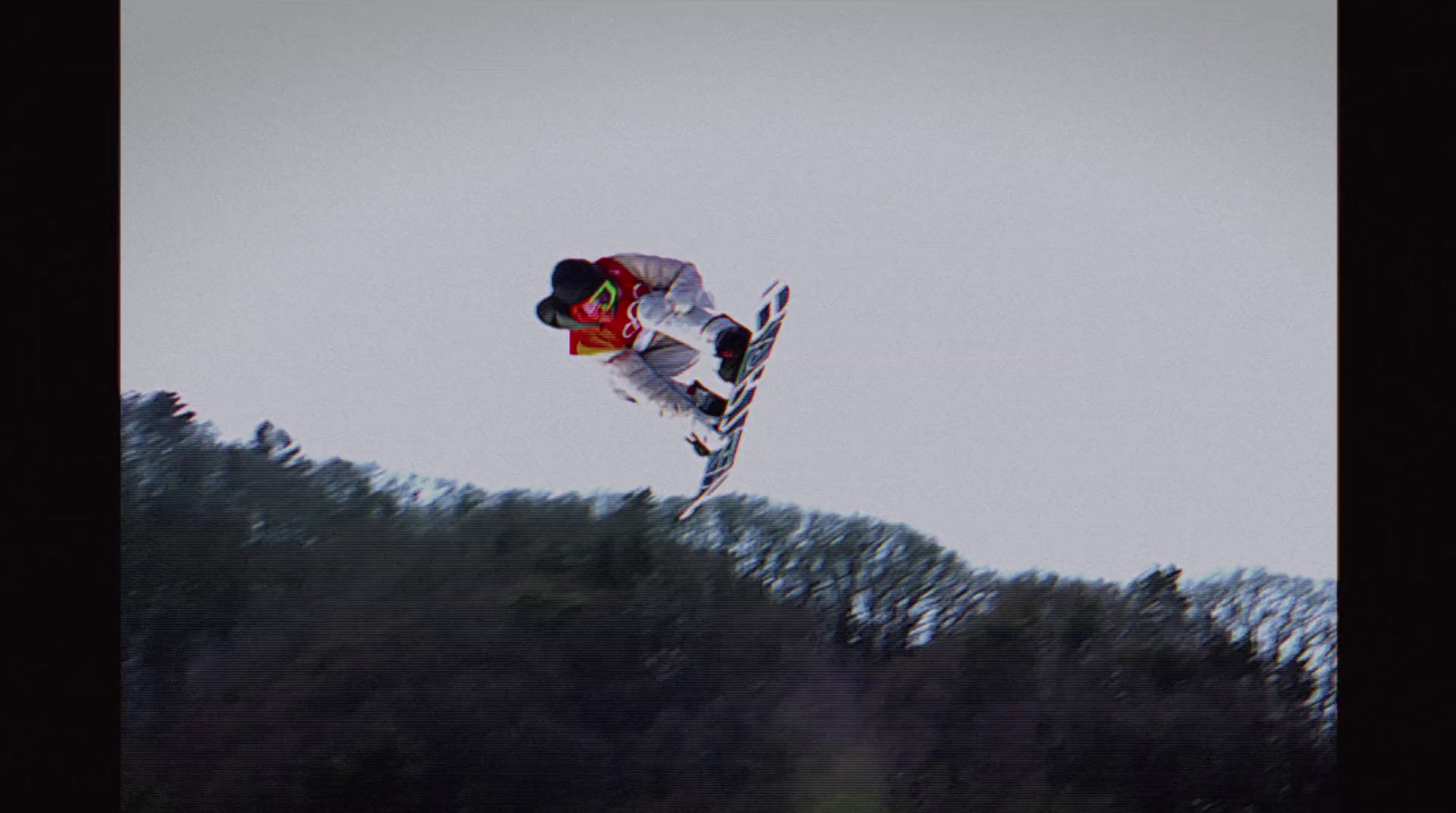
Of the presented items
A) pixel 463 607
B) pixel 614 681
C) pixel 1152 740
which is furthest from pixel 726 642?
pixel 1152 740

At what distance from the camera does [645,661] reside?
143 inches

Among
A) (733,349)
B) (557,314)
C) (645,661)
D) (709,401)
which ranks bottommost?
(645,661)

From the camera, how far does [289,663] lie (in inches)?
144

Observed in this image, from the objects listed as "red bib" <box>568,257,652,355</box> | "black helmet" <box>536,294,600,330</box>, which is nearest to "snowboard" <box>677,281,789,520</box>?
"red bib" <box>568,257,652,355</box>

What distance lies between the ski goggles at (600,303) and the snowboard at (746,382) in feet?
1.47

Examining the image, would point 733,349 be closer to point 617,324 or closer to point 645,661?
point 617,324

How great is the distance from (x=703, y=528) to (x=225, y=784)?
1769mm

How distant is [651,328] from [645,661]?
44.4 inches

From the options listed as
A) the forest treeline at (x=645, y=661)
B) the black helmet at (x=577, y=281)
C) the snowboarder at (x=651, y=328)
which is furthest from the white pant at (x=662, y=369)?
the forest treeline at (x=645, y=661)

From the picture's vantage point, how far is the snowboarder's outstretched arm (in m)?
3.36

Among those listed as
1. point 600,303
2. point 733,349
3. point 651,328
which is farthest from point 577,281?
point 733,349

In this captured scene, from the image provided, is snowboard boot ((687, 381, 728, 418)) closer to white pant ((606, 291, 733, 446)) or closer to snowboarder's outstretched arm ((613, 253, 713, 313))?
white pant ((606, 291, 733, 446))

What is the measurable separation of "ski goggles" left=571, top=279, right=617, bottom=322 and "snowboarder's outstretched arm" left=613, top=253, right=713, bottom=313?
9cm
